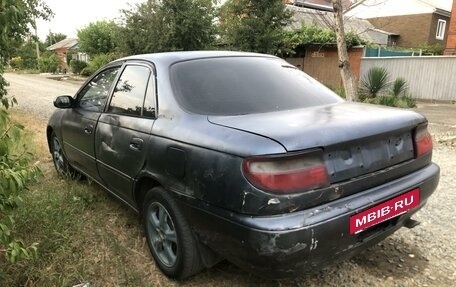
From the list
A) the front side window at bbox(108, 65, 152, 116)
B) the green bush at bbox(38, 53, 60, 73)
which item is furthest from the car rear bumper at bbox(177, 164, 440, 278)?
the green bush at bbox(38, 53, 60, 73)

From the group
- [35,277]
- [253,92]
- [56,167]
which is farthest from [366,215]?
[56,167]

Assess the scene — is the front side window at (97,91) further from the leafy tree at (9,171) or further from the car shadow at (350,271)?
the car shadow at (350,271)

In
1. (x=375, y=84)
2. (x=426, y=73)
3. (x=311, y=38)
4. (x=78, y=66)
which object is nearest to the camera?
(x=375, y=84)

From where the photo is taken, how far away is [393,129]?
8.40 ft

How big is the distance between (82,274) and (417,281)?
2.35m

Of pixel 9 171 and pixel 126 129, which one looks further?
pixel 126 129

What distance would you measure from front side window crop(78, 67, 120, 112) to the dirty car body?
0.40ft

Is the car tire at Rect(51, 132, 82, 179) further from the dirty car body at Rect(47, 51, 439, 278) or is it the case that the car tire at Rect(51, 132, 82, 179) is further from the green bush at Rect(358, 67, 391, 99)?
the green bush at Rect(358, 67, 391, 99)

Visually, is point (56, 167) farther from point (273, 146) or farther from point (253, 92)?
point (273, 146)

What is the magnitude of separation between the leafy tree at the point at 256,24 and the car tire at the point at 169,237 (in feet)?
47.6

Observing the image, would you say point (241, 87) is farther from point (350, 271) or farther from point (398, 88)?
point (398, 88)

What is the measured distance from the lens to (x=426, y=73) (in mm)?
16484

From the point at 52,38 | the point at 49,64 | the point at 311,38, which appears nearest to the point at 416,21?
the point at 311,38

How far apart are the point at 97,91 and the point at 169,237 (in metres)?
1.92
